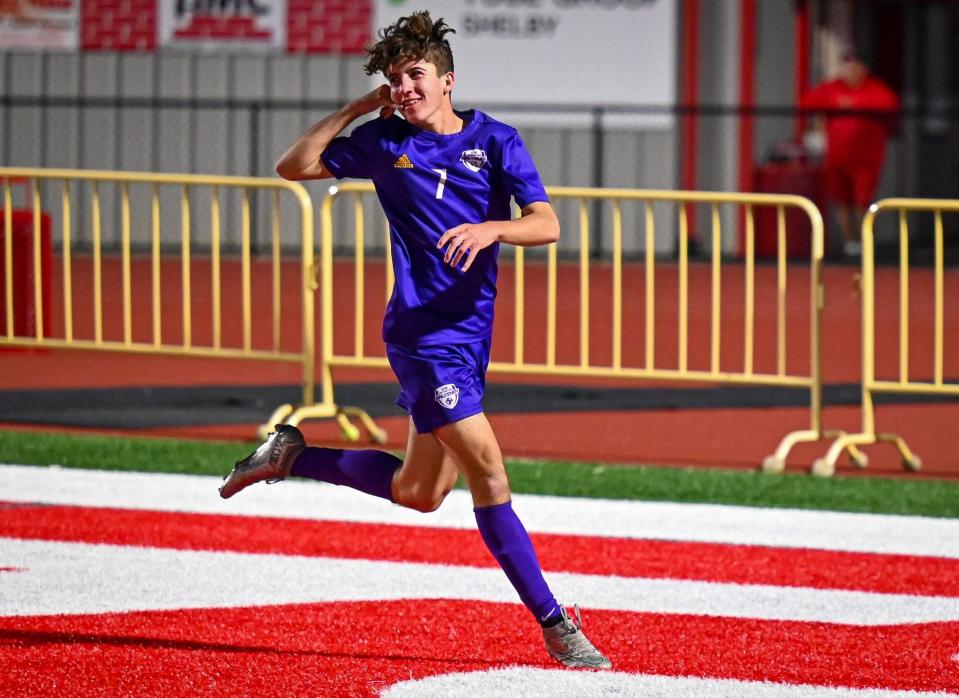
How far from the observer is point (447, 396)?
5.71m

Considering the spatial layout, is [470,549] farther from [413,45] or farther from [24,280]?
[24,280]

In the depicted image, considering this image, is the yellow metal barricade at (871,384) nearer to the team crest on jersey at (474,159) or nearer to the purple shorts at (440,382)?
the purple shorts at (440,382)

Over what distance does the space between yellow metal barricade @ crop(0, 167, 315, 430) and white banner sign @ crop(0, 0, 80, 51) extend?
1607 millimetres

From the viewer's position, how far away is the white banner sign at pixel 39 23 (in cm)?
2252

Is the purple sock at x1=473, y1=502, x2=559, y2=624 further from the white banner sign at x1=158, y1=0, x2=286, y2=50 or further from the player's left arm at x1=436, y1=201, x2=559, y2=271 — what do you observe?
the white banner sign at x1=158, y1=0, x2=286, y2=50

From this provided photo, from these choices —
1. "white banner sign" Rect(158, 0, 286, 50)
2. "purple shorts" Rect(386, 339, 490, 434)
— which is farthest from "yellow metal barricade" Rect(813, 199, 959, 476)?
"white banner sign" Rect(158, 0, 286, 50)

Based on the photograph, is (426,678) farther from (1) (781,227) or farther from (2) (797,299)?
(2) (797,299)

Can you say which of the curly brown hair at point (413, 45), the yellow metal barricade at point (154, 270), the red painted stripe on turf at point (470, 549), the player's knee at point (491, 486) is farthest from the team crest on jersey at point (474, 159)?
the yellow metal barricade at point (154, 270)

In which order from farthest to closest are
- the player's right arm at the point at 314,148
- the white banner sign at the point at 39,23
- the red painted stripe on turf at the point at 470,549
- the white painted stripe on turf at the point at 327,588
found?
the white banner sign at the point at 39,23, the red painted stripe on turf at the point at 470,549, the white painted stripe on turf at the point at 327,588, the player's right arm at the point at 314,148

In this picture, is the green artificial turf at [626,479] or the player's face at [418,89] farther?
the green artificial turf at [626,479]

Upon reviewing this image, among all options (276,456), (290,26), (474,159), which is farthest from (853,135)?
(474,159)

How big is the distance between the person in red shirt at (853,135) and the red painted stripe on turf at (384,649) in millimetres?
15543

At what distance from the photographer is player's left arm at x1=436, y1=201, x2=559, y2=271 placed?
5.43m

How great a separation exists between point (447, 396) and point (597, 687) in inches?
36.4
